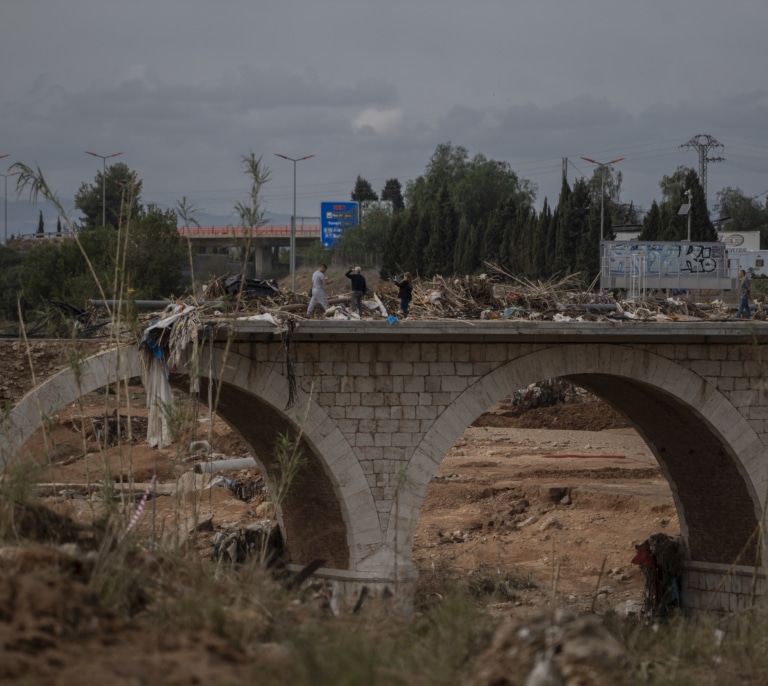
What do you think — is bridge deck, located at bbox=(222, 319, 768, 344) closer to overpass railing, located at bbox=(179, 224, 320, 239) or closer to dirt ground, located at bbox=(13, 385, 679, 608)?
dirt ground, located at bbox=(13, 385, 679, 608)

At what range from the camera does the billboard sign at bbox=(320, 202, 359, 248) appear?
43.2 m

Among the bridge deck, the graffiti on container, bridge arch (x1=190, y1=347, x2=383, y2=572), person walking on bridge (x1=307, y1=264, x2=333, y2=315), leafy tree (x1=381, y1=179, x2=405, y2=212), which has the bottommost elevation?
bridge arch (x1=190, y1=347, x2=383, y2=572)

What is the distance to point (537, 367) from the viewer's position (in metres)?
12.1

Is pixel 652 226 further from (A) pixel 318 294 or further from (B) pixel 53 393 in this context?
(B) pixel 53 393

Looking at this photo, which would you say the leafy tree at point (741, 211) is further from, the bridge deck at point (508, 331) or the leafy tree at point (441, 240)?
the bridge deck at point (508, 331)

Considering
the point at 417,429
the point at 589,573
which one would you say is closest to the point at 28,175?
the point at 417,429

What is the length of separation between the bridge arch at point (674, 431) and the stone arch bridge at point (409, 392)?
0.06ft

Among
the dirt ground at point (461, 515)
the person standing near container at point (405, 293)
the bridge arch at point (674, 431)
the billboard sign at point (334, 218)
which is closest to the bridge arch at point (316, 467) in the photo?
the bridge arch at point (674, 431)

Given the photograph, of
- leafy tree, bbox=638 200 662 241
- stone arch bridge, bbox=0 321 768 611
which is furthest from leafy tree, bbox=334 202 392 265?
stone arch bridge, bbox=0 321 768 611

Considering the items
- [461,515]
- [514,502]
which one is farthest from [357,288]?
[514,502]

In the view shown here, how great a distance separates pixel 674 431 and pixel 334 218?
31283 mm

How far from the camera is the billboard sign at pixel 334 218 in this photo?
43.2 meters

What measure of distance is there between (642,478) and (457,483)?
400 cm

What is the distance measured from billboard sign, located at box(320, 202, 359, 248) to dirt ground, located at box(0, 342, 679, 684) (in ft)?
52.5
